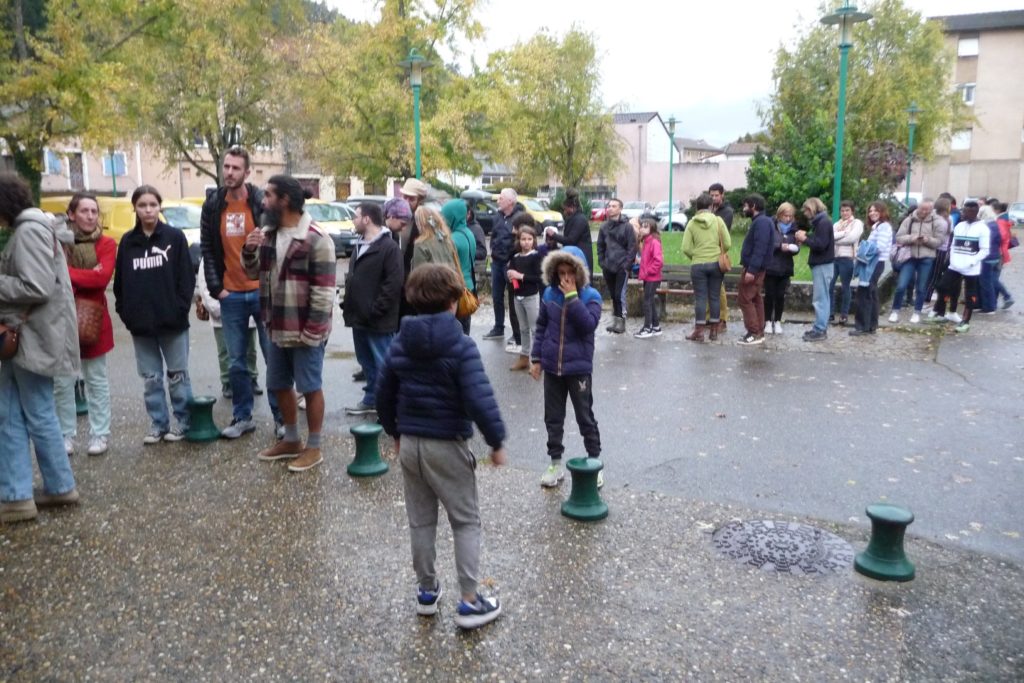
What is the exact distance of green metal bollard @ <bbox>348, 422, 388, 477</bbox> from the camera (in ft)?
18.8

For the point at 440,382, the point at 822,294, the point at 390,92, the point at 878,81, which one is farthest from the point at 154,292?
the point at 878,81

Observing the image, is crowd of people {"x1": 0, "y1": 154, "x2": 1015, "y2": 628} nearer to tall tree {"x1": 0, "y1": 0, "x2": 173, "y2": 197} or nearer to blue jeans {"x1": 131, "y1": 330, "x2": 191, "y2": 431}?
blue jeans {"x1": 131, "y1": 330, "x2": 191, "y2": 431}

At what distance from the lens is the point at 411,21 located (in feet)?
88.3

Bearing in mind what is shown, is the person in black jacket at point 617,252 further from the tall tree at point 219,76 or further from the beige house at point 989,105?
the beige house at point 989,105

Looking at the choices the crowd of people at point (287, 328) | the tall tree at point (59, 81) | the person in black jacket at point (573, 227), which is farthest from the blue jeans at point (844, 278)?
the tall tree at point (59, 81)

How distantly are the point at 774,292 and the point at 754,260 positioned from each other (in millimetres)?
955

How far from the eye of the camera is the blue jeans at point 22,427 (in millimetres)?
4867

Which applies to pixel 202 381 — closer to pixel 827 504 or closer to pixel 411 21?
pixel 827 504

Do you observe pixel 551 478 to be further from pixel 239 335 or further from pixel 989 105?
pixel 989 105

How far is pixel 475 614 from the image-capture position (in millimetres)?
3781

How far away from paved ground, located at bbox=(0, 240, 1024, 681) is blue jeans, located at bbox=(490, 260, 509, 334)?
132 inches

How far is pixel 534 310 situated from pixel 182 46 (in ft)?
71.4

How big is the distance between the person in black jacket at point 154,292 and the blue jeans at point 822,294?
7.67 metres

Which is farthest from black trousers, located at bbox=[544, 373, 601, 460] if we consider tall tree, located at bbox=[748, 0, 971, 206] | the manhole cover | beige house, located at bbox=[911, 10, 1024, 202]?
beige house, located at bbox=[911, 10, 1024, 202]
